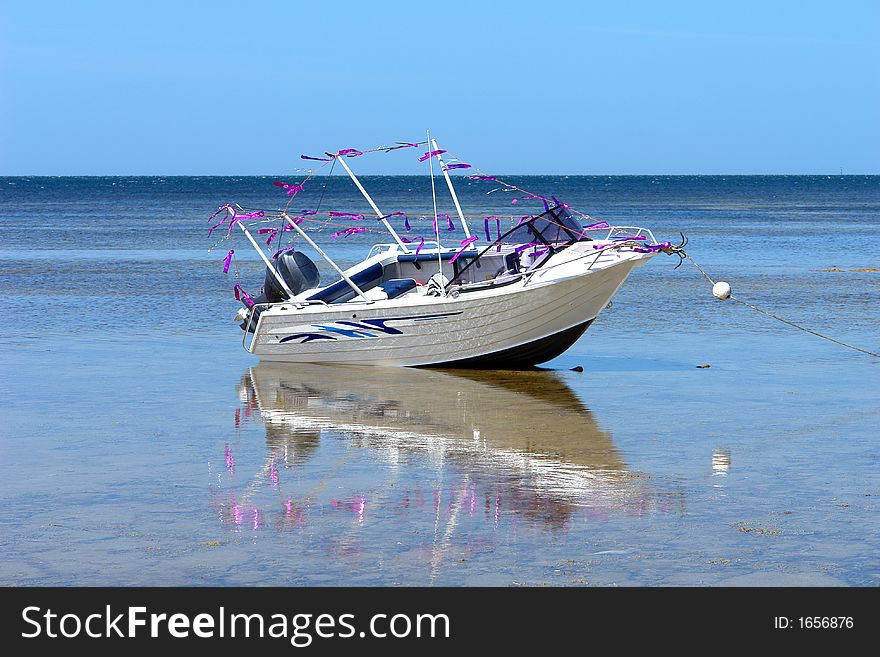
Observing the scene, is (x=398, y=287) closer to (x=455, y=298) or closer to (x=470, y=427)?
(x=455, y=298)

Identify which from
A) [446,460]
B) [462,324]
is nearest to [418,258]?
[462,324]

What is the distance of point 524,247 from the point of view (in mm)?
17047

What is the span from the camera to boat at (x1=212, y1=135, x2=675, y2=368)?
16625 millimetres

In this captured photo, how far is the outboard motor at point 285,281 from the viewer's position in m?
18.1

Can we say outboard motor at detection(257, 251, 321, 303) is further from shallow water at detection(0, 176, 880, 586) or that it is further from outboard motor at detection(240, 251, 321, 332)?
shallow water at detection(0, 176, 880, 586)

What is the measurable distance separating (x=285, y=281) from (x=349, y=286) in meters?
1.00

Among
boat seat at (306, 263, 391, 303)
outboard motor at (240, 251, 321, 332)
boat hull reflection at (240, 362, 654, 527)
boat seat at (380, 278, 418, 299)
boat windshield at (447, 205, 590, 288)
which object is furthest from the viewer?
outboard motor at (240, 251, 321, 332)

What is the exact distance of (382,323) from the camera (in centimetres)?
1714

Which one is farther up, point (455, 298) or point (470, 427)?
point (455, 298)

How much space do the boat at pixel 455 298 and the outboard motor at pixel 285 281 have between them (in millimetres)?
13

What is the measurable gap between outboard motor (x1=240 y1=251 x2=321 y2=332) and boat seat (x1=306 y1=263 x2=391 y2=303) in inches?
18.8

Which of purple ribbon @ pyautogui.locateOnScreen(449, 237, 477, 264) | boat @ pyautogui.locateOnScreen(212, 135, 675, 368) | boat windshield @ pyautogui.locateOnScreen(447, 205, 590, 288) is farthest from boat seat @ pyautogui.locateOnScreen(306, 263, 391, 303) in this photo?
boat windshield @ pyautogui.locateOnScreen(447, 205, 590, 288)

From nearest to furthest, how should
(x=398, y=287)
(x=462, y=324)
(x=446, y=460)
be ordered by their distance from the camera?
(x=446, y=460)
(x=462, y=324)
(x=398, y=287)

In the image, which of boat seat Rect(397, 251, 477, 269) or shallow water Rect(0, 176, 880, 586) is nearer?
shallow water Rect(0, 176, 880, 586)
